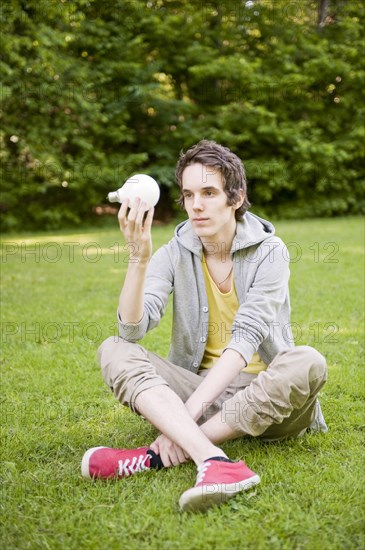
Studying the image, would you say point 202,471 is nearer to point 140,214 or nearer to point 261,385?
point 261,385

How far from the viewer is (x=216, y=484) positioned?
2221 mm

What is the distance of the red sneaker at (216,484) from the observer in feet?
7.13

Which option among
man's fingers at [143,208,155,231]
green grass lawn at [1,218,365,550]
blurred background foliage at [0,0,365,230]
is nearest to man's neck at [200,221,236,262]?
man's fingers at [143,208,155,231]

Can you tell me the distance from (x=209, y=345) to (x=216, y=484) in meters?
0.91

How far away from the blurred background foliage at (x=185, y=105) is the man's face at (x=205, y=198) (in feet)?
40.4

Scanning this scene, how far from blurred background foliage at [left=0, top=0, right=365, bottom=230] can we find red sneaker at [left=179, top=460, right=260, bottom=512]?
13.2 m

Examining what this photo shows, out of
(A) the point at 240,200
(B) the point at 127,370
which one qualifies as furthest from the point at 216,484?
(A) the point at 240,200

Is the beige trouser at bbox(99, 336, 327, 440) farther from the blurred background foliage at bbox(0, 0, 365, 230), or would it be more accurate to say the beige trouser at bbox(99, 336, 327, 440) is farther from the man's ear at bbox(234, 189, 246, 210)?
the blurred background foliage at bbox(0, 0, 365, 230)

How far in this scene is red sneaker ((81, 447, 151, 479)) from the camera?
8.20 ft

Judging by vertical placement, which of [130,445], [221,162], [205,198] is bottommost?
[130,445]

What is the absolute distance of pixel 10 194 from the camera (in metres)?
15.1

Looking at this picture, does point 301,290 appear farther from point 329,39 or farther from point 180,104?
point 329,39

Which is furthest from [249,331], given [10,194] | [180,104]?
[180,104]

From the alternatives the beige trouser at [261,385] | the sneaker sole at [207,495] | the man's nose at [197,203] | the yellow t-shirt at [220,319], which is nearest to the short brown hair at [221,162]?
the man's nose at [197,203]
